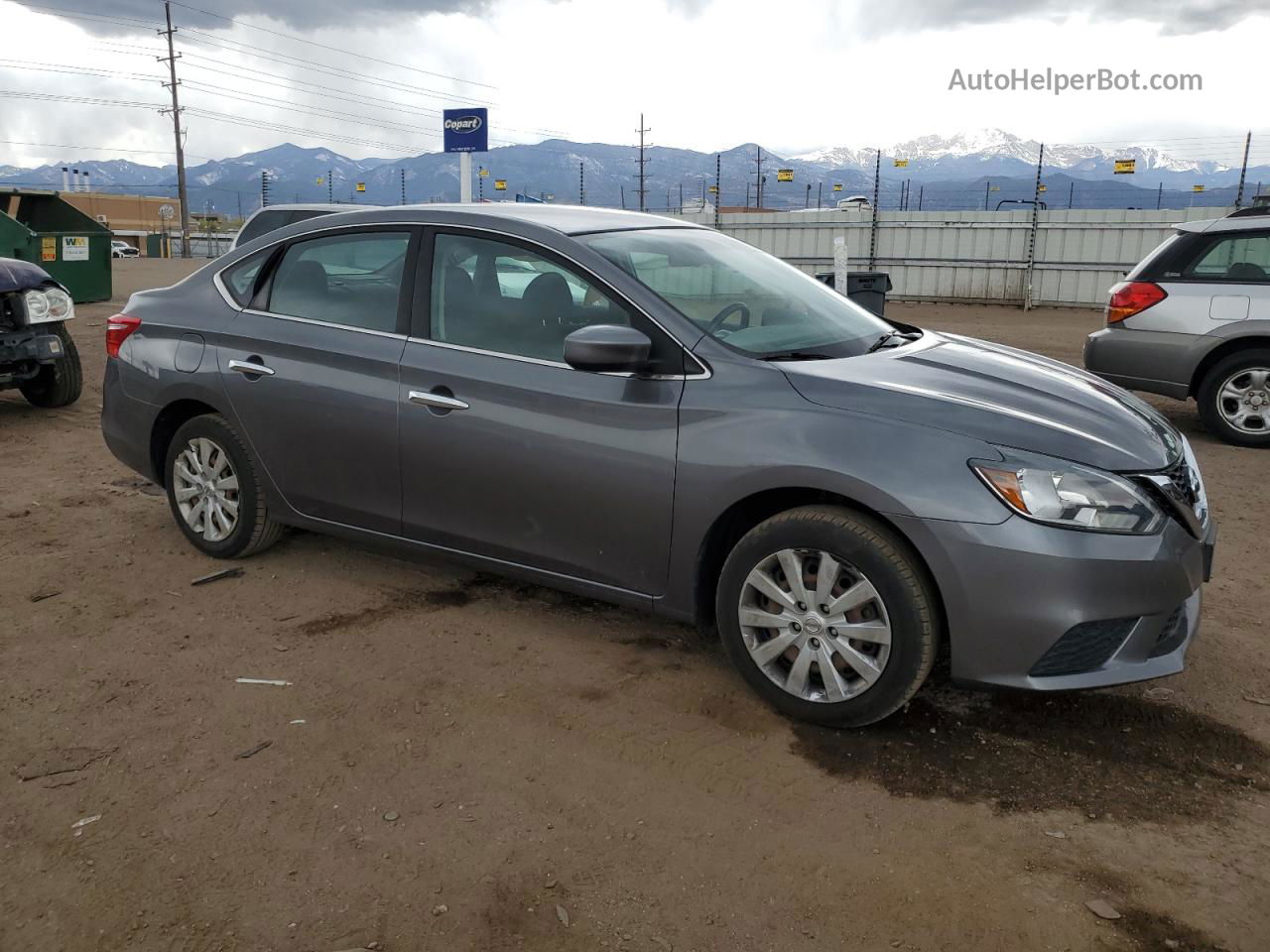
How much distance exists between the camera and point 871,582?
3.09 m

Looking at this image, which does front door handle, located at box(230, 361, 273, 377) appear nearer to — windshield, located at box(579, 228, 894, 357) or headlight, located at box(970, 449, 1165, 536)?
windshield, located at box(579, 228, 894, 357)

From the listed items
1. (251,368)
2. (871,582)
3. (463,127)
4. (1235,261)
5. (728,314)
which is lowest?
(871,582)

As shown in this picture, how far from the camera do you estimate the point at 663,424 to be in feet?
11.3

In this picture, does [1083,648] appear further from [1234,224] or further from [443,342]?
[1234,224]

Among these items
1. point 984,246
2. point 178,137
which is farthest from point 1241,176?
point 178,137

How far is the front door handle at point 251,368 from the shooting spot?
4.40 metres

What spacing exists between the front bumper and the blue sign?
83.1 ft

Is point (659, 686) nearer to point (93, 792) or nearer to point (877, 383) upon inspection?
point (877, 383)

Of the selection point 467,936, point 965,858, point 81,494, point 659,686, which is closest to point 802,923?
point 965,858

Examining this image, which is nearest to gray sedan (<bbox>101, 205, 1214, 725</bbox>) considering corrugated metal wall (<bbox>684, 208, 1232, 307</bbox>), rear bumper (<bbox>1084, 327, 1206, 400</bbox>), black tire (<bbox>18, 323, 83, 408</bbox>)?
black tire (<bbox>18, 323, 83, 408</bbox>)

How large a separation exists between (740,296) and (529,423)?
0.94m

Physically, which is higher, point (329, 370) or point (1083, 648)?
point (329, 370)

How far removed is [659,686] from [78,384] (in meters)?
7.04

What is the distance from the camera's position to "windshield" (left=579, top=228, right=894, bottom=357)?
143 inches
